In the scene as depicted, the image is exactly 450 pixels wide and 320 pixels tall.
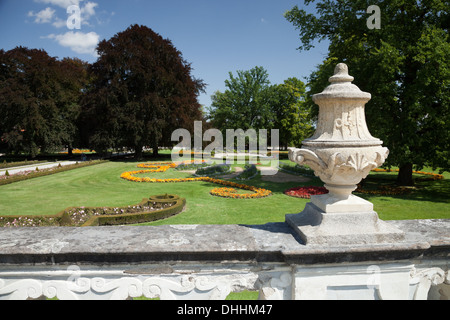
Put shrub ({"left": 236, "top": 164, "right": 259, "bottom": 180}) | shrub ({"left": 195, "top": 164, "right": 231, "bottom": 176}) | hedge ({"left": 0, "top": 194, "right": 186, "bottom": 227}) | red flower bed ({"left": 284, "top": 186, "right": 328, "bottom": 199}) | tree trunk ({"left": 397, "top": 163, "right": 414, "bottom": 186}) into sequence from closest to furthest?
hedge ({"left": 0, "top": 194, "right": 186, "bottom": 227}) → red flower bed ({"left": 284, "top": 186, "right": 328, "bottom": 199}) → tree trunk ({"left": 397, "top": 163, "right": 414, "bottom": 186}) → shrub ({"left": 236, "top": 164, "right": 259, "bottom": 180}) → shrub ({"left": 195, "top": 164, "right": 231, "bottom": 176})

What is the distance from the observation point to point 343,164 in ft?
7.50

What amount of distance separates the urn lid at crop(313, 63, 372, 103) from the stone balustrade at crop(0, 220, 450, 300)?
48.9 inches

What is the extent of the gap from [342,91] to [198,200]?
899 centimetres

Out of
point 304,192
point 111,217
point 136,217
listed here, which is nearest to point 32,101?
point 111,217

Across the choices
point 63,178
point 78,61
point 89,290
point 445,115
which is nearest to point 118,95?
point 63,178

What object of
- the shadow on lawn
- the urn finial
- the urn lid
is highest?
the urn finial

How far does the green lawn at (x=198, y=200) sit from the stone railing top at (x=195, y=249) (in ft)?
18.6

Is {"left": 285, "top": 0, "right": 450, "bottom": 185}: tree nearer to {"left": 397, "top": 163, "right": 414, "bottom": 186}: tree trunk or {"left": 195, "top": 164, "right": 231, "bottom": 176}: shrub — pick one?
{"left": 397, "top": 163, "right": 414, "bottom": 186}: tree trunk

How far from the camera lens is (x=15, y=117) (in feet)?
87.1

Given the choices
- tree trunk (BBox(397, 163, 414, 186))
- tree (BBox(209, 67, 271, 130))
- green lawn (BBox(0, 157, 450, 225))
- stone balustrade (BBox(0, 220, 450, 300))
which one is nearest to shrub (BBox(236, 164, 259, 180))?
green lawn (BBox(0, 157, 450, 225))

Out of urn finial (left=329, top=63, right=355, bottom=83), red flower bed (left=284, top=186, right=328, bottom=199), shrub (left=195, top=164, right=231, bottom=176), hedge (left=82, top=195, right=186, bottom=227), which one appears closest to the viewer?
urn finial (left=329, top=63, right=355, bottom=83)

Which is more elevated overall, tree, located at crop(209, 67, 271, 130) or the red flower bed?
tree, located at crop(209, 67, 271, 130)

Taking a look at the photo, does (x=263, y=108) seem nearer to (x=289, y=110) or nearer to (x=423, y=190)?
(x=289, y=110)

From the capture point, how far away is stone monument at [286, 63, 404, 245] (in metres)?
2.28
